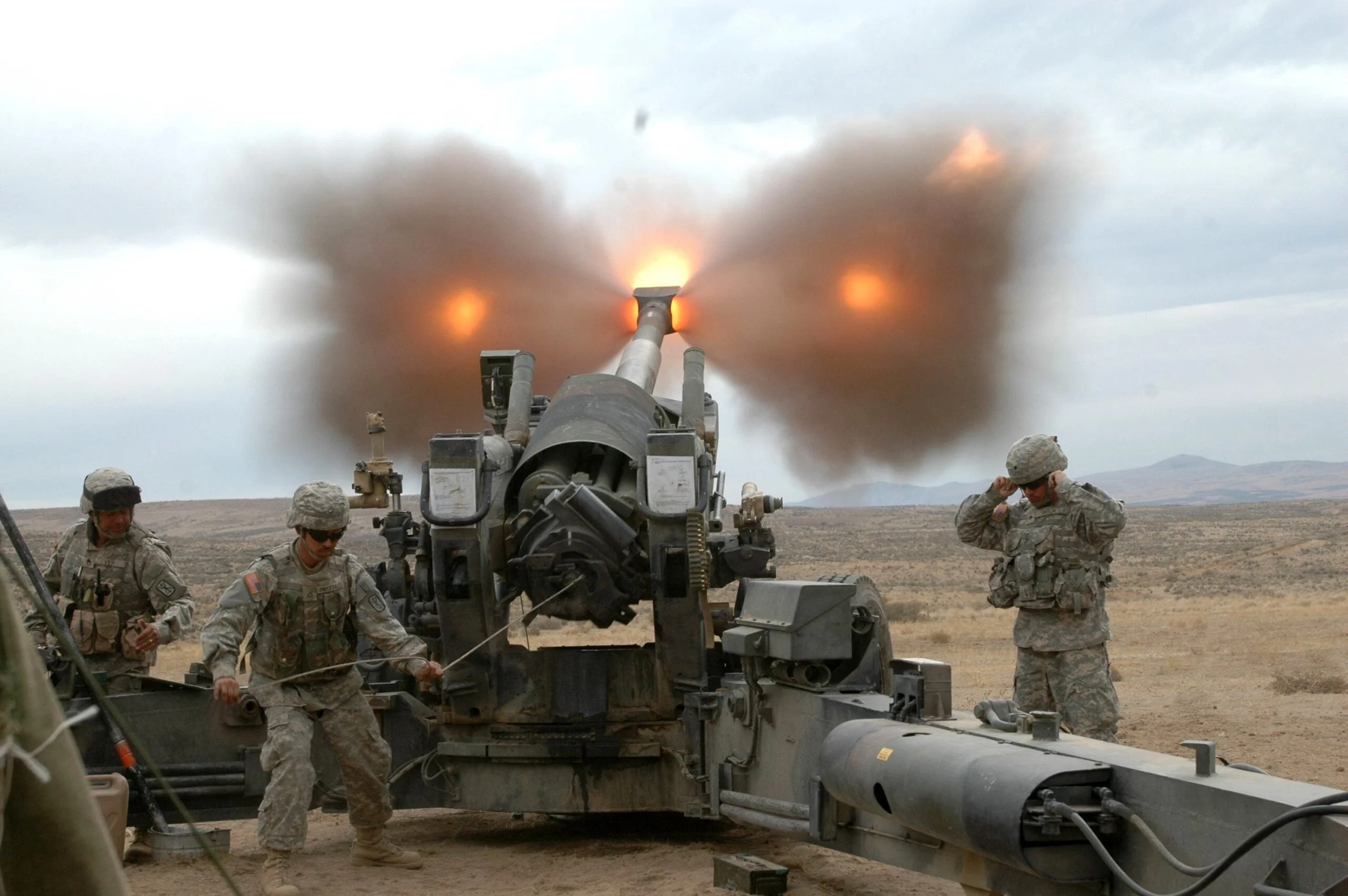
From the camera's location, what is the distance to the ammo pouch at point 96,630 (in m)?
7.98

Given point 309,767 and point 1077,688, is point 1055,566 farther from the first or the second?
point 309,767

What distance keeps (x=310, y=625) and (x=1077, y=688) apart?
11.3 ft

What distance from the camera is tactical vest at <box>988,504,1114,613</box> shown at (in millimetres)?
7215

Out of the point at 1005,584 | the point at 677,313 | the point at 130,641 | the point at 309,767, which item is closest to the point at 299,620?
the point at 309,767

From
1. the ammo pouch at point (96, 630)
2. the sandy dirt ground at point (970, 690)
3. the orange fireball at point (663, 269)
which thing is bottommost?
the sandy dirt ground at point (970, 690)

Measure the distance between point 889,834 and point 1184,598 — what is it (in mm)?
23936

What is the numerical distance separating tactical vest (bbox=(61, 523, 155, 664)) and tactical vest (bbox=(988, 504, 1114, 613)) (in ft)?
14.0

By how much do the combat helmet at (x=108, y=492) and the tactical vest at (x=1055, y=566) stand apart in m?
4.28

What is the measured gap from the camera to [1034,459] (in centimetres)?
710

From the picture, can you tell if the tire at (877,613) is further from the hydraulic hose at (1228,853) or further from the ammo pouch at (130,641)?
the ammo pouch at (130,641)

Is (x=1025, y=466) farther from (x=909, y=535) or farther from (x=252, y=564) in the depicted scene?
(x=909, y=535)

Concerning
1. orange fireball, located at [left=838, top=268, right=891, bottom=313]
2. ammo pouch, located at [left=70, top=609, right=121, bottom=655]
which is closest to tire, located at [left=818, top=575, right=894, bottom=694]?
ammo pouch, located at [left=70, top=609, right=121, bottom=655]

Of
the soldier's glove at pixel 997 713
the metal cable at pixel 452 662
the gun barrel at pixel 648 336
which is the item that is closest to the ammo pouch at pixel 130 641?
the metal cable at pixel 452 662

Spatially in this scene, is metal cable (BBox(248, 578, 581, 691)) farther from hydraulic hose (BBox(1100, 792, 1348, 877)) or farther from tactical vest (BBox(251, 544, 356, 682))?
hydraulic hose (BBox(1100, 792, 1348, 877))
